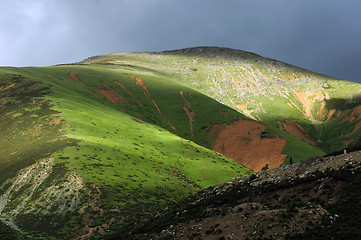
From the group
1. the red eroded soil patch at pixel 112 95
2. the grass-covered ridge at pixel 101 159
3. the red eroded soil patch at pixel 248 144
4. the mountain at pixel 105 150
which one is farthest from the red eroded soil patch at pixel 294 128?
the red eroded soil patch at pixel 112 95

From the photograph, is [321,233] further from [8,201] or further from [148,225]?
[8,201]

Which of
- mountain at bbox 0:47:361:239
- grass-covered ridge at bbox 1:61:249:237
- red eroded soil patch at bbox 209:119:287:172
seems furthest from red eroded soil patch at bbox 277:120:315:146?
grass-covered ridge at bbox 1:61:249:237

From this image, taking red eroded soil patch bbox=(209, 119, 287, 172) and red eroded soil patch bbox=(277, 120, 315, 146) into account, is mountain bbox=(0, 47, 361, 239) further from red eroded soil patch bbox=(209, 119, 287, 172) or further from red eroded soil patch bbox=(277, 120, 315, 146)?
red eroded soil patch bbox=(277, 120, 315, 146)

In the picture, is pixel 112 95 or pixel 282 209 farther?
pixel 112 95

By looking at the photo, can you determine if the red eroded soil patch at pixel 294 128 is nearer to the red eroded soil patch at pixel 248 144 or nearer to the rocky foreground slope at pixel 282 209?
the red eroded soil patch at pixel 248 144

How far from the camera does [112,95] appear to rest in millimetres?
147875

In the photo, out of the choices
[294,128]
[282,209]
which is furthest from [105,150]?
[294,128]

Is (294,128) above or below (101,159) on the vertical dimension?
below

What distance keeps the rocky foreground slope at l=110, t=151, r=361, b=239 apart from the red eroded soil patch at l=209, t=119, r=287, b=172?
86.7 meters

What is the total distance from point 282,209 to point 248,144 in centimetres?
10911

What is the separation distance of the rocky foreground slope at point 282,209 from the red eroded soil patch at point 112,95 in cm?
11915

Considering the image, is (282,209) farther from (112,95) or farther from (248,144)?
(112,95)

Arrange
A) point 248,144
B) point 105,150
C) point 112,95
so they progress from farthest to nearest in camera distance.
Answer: point 112,95
point 248,144
point 105,150

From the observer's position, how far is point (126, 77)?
183125 mm
